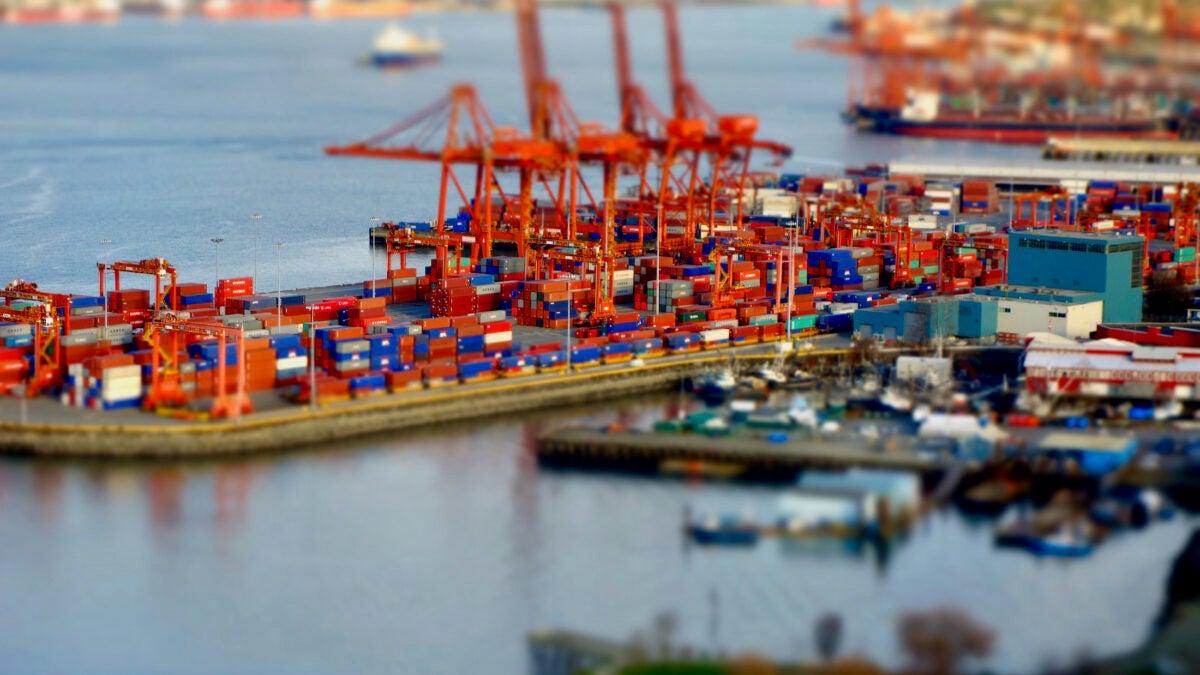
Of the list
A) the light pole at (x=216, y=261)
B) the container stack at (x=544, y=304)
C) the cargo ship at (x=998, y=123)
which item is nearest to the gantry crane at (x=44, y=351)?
the container stack at (x=544, y=304)

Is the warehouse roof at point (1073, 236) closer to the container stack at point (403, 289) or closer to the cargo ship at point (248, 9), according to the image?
the container stack at point (403, 289)

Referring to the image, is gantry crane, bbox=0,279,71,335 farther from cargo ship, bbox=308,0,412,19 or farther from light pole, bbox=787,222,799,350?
cargo ship, bbox=308,0,412,19

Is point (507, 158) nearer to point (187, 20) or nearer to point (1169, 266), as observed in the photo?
point (1169, 266)

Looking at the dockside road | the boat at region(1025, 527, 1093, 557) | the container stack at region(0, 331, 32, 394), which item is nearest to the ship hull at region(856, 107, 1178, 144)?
the dockside road

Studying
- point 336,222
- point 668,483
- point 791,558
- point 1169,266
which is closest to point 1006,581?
point 791,558

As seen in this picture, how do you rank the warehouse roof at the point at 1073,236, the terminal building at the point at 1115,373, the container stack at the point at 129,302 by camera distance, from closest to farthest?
the terminal building at the point at 1115,373
the container stack at the point at 129,302
the warehouse roof at the point at 1073,236
